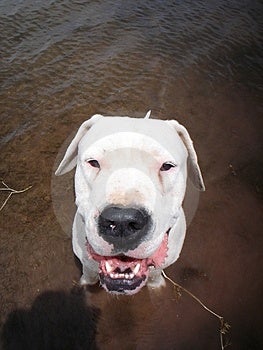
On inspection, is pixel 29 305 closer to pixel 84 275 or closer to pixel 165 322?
pixel 84 275

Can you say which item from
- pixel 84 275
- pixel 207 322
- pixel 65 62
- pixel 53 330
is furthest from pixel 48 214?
pixel 65 62

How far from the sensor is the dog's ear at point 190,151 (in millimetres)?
3121

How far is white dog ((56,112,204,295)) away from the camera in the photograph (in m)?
2.33

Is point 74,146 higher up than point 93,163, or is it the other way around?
point 93,163

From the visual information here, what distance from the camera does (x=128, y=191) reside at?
235 centimetres

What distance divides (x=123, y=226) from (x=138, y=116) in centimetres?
385

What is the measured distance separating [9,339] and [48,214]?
154 centimetres

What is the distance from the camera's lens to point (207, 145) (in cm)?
552

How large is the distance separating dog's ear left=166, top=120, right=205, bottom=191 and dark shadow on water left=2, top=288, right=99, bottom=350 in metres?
1.67

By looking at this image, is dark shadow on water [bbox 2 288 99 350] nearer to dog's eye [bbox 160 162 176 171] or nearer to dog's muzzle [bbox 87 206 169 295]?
dog's muzzle [bbox 87 206 169 295]

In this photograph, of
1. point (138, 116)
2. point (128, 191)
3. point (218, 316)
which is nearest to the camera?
point (128, 191)

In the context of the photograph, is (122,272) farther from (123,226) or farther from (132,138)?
(132,138)

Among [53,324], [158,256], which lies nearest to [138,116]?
[53,324]

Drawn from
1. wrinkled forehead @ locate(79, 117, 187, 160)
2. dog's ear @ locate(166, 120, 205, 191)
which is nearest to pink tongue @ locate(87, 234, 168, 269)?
wrinkled forehead @ locate(79, 117, 187, 160)
